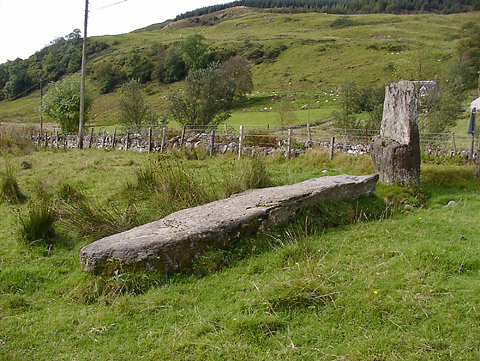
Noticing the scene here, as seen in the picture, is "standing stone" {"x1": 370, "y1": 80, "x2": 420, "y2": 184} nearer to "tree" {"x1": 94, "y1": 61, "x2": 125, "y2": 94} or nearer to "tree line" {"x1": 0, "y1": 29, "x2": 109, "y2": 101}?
"tree" {"x1": 94, "y1": 61, "x2": 125, "y2": 94}

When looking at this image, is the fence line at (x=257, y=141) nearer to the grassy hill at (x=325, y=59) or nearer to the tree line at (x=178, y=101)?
the tree line at (x=178, y=101)

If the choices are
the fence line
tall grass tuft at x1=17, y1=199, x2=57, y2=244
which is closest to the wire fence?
the fence line

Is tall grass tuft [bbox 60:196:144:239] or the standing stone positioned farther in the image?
the standing stone

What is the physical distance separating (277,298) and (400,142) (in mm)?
6683

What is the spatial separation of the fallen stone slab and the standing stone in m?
2.46

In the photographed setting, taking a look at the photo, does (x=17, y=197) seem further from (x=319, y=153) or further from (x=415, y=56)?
(x=415, y=56)

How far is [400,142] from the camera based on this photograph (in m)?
9.71

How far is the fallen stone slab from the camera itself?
5.52 meters

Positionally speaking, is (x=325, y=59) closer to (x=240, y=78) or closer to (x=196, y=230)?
(x=240, y=78)

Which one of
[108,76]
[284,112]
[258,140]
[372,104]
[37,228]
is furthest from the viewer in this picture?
[108,76]

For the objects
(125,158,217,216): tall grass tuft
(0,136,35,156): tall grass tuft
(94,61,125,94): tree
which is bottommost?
(0,136,35,156): tall grass tuft

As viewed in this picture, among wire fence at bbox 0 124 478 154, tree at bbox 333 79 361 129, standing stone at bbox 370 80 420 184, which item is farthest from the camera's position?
tree at bbox 333 79 361 129

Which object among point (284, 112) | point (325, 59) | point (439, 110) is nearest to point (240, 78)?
point (325, 59)

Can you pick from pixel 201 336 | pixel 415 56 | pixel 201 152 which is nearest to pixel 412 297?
pixel 201 336
